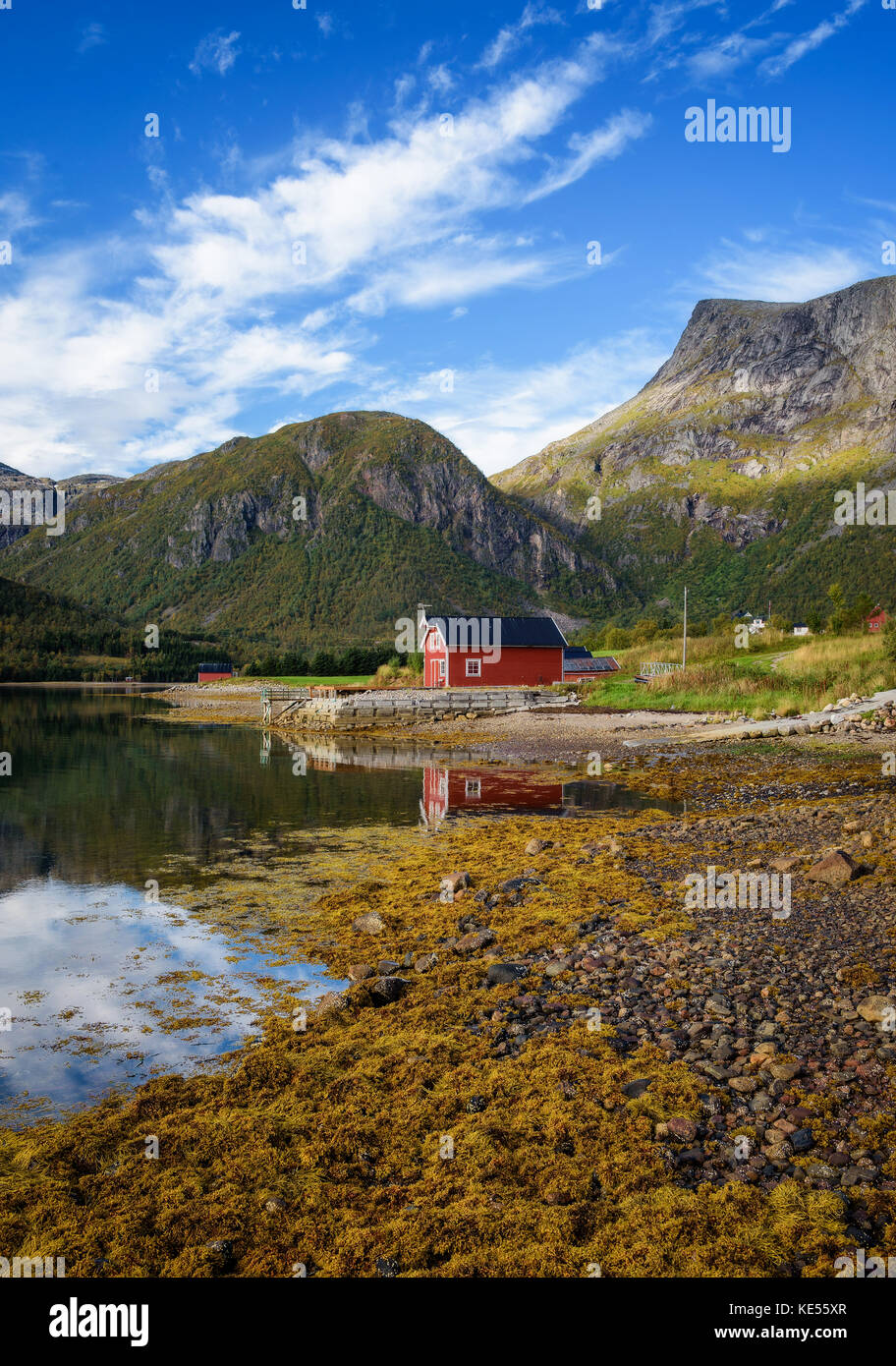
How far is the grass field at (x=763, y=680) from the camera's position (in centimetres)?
3406

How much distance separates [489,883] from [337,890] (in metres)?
2.54

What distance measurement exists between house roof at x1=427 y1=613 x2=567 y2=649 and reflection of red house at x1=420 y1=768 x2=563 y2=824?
112 ft

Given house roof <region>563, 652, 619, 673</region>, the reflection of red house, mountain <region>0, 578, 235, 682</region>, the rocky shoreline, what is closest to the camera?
the rocky shoreline

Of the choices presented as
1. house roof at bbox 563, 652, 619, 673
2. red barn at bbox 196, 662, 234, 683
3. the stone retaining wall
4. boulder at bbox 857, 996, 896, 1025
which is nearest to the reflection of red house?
boulder at bbox 857, 996, 896, 1025

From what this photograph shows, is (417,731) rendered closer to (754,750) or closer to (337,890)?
(754,750)

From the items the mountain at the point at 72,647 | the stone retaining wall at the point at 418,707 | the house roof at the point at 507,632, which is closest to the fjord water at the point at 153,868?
the stone retaining wall at the point at 418,707

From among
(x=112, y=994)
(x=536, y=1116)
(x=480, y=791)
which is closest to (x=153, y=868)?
(x=112, y=994)

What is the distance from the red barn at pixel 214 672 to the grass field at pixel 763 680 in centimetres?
9785

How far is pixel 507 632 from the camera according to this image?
63031 mm

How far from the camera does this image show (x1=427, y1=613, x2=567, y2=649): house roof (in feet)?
202

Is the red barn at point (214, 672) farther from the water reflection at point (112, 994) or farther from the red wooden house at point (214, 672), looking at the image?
the water reflection at point (112, 994)

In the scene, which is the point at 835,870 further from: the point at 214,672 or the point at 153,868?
the point at 214,672

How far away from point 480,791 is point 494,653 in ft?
130

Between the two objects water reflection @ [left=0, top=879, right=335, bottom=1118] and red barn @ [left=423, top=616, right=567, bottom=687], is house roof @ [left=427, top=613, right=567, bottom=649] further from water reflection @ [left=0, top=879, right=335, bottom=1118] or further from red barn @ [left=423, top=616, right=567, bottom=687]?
water reflection @ [left=0, top=879, right=335, bottom=1118]
